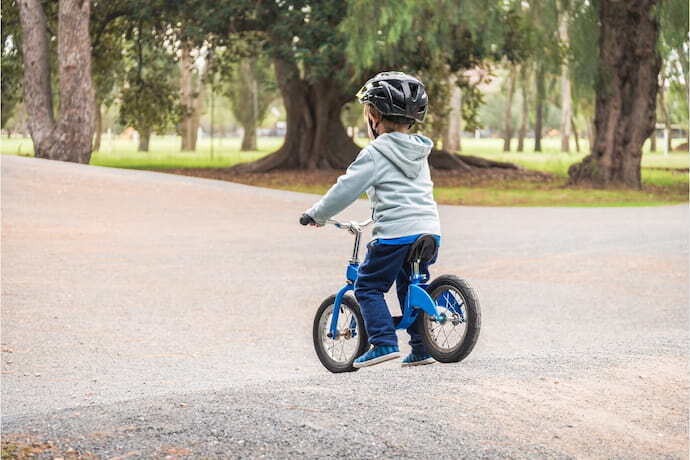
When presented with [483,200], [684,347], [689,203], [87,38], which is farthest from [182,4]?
[684,347]

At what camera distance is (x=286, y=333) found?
8.25m

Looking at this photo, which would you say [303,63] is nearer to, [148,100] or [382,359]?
[148,100]

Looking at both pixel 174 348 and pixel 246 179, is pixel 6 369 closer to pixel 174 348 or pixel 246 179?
pixel 174 348

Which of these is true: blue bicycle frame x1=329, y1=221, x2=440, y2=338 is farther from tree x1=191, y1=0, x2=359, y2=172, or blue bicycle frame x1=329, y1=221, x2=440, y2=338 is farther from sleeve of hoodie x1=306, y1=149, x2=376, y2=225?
tree x1=191, y1=0, x2=359, y2=172

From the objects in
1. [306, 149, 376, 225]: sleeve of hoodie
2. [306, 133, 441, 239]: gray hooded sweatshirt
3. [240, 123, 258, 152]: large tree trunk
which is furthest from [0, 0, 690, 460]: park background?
[240, 123, 258, 152]: large tree trunk

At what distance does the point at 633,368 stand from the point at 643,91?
19.0 metres

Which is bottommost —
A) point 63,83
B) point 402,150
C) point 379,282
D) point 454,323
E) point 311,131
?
point 454,323

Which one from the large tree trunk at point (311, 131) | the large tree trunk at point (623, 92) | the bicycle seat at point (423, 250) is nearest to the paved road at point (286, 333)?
the bicycle seat at point (423, 250)

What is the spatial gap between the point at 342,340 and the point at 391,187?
35.5 inches

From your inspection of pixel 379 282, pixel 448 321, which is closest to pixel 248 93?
pixel 379 282

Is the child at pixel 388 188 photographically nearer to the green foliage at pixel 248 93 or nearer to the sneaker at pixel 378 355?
the sneaker at pixel 378 355

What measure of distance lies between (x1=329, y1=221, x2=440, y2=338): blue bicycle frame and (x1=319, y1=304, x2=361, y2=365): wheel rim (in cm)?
3

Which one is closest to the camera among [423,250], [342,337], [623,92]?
[423,250]

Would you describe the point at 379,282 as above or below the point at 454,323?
above
